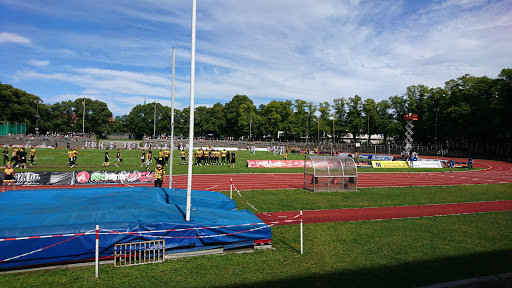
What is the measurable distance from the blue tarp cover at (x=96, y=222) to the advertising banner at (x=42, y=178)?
9946 millimetres

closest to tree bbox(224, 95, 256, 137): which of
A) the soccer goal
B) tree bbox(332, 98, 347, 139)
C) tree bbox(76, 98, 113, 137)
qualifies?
tree bbox(332, 98, 347, 139)

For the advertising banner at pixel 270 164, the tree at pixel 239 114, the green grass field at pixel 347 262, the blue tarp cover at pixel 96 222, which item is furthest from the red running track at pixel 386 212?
the tree at pixel 239 114

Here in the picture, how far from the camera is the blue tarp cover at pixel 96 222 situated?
720cm

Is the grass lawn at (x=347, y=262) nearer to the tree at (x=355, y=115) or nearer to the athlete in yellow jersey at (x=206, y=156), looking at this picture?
the athlete in yellow jersey at (x=206, y=156)

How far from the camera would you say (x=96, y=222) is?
26.0 feet

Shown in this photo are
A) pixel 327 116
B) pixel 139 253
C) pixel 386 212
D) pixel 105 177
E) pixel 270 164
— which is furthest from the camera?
pixel 327 116

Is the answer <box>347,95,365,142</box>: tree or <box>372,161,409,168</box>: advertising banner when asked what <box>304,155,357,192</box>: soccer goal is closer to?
<box>372,161,409,168</box>: advertising banner

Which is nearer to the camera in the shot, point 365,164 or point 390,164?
point 365,164

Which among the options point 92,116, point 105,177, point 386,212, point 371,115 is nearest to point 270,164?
point 105,177

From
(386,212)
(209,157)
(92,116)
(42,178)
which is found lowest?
(386,212)

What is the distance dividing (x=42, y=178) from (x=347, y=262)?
20.5m

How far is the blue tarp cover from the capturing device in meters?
7.20

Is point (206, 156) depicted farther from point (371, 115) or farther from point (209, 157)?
point (371, 115)

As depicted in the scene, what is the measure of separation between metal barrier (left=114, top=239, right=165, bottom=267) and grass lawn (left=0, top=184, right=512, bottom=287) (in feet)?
0.84
